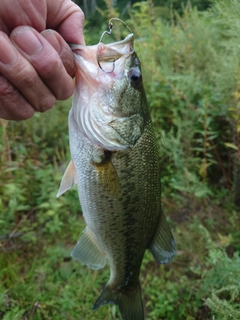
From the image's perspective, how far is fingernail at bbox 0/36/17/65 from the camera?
3.61 feet

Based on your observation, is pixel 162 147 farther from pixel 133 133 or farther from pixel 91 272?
pixel 133 133

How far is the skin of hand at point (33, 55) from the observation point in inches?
44.8

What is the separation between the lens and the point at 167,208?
337 cm

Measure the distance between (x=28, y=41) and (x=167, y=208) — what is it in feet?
8.23

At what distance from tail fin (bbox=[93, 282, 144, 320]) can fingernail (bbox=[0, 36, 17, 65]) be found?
51.5 inches

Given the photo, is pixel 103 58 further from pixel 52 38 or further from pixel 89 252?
pixel 89 252

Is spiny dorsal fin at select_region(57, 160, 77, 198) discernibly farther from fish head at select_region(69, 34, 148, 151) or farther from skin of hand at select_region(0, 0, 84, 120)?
skin of hand at select_region(0, 0, 84, 120)

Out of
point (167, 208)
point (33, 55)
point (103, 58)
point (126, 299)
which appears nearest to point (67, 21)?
point (103, 58)

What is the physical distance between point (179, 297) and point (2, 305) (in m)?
1.26

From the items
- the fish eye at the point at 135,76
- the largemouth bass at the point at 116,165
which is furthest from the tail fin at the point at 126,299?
the fish eye at the point at 135,76

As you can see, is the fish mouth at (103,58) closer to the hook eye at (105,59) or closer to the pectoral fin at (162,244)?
the hook eye at (105,59)

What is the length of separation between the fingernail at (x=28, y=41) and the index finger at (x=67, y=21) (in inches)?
11.2

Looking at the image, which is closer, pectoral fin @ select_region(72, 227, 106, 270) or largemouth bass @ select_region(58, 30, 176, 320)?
largemouth bass @ select_region(58, 30, 176, 320)

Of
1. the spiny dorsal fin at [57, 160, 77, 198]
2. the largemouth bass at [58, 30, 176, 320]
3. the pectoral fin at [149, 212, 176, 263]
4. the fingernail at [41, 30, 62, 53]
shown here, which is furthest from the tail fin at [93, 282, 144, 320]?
the fingernail at [41, 30, 62, 53]
